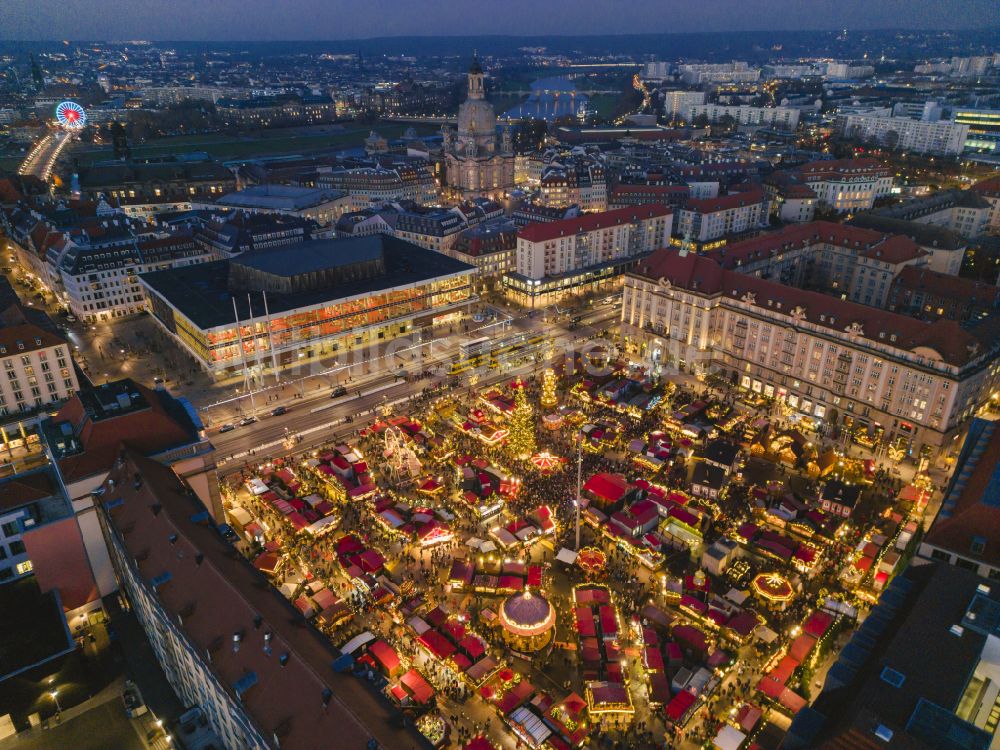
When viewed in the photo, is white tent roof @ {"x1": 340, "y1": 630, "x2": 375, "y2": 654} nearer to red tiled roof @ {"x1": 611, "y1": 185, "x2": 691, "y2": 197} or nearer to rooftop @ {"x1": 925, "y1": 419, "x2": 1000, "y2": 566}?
rooftop @ {"x1": 925, "y1": 419, "x2": 1000, "y2": 566}

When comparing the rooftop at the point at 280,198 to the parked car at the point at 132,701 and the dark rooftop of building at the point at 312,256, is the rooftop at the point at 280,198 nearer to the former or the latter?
the dark rooftop of building at the point at 312,256

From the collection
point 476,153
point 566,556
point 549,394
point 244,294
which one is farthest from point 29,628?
point 476,153

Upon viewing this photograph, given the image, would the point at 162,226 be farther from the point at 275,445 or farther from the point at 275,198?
the point at 275,445

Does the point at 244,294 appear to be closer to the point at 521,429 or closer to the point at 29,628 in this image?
the point at 521,429

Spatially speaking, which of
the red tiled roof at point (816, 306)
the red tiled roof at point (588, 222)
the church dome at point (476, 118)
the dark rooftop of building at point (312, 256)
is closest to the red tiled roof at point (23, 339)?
the dark rooftop of building at point (312, 256)

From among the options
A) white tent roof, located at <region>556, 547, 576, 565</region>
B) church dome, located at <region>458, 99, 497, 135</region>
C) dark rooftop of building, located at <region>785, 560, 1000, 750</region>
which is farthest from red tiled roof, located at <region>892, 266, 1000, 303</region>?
church dome, located at <region>458, 99, 497, 135</region>
